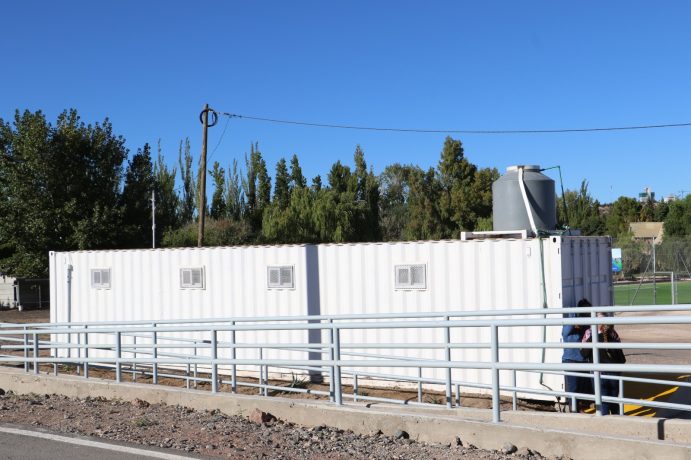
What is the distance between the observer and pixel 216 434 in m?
7.27

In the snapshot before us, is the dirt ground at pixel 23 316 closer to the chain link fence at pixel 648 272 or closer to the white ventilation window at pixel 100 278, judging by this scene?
the white ventilation window at pixel 100 278

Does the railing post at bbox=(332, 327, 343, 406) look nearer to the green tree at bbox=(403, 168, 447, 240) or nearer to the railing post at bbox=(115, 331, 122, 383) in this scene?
the railing post at bbox=(115, 331, 122, 383)

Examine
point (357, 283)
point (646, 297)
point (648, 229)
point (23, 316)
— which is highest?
point (648, 229)

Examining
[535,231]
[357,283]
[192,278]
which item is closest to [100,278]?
[192,278]

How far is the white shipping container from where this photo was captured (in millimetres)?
11594

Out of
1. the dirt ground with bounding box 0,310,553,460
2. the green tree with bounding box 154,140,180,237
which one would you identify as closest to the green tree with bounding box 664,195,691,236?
the green tree with bounding box 154,140,180,237

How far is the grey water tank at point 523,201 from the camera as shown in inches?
539

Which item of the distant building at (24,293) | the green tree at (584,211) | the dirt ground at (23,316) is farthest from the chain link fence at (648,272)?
the distant building at (24,293)

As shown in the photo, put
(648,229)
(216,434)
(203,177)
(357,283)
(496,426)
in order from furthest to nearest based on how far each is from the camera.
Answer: (648,229) < (203,177) < (357,283) < (216,434) < (496,426)

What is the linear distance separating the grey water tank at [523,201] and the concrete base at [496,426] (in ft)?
22.5

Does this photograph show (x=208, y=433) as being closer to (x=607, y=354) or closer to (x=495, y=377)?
(x=495, y=377)

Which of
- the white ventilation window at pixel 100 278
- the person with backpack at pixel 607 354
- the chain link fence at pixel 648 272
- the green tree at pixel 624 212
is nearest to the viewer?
the person with backpack at pixel 607 354

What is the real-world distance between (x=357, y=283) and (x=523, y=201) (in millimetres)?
3285

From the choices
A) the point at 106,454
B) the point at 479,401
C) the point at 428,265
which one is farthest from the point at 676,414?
the point at 106,454
